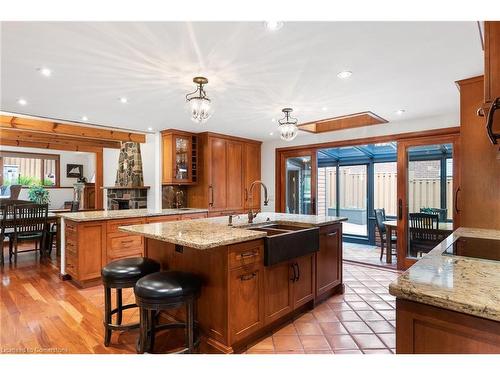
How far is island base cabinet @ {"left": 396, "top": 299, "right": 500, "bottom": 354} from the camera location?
0.87 metres

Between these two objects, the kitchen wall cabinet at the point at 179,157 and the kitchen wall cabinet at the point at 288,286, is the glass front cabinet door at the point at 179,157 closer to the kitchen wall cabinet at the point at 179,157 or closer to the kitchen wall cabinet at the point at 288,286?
the kitchen wall cabinet at the point at 179,157

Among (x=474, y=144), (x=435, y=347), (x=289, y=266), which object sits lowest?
(x=289, y=266)

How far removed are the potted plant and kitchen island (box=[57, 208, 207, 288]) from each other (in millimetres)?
5534

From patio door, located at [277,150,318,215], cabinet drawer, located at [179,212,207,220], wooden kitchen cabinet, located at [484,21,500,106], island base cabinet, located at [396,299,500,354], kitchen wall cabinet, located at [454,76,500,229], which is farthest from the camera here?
patio door, located at [277,150,318,215]

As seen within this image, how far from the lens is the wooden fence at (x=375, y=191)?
4.36m

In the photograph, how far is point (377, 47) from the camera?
2.06m

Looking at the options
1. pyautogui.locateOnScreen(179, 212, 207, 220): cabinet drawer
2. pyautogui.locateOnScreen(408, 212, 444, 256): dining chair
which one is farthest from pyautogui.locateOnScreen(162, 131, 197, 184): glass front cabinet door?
pyautogui.locateOnScreen(408, 212, 444, 256): dining chair

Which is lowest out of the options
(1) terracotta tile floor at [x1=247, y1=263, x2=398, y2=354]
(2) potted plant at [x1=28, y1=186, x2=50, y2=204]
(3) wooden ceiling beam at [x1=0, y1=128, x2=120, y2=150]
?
(1) terracotta tile floor at [x1=247, y1=263, x2=398, y2=354]

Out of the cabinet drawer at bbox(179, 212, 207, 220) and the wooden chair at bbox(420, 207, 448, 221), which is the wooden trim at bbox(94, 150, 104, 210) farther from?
the wooden chair at bbox(420, 207, 448, 221)

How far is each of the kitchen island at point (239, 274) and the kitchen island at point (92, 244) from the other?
1.37 meters

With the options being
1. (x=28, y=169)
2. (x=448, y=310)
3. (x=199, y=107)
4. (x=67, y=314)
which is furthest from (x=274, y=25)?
(x=28, y=169)
